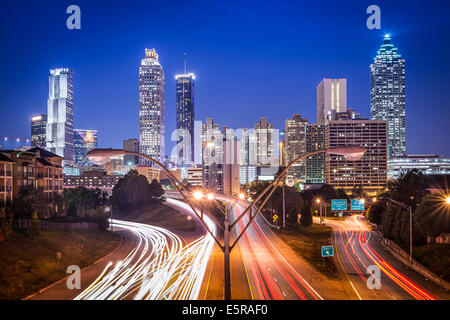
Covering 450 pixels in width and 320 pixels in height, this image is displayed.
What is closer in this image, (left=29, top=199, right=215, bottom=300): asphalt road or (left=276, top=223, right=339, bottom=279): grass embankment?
(left=29, top=199, right=215, bottom=300): asphalt road

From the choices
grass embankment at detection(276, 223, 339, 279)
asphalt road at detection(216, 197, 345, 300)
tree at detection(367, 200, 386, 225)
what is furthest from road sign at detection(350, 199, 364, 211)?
asphalt road at detection(216, 197, 345, 300)

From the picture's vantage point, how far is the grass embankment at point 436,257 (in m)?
30.3

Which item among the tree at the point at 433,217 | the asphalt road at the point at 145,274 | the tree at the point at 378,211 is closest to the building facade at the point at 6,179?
the asphalt road at the point at 145,274

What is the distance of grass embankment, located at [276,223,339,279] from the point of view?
107ft

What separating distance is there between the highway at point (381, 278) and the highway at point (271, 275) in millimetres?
4051

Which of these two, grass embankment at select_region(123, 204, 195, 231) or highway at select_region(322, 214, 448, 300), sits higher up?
highway at select_region(322, 214, 448, 300)

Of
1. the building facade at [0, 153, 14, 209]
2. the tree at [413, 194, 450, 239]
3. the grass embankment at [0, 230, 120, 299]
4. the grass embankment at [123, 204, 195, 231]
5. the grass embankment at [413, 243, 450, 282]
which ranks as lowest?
the grass embankment at [123, 204, 195, 231]

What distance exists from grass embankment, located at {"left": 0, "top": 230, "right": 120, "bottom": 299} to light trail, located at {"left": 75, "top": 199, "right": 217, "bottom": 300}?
3.67m

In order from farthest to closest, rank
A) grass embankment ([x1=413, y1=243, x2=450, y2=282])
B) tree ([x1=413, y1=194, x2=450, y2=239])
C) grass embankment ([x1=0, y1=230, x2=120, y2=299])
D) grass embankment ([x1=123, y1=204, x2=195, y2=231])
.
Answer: grass embankment ([x1=123, y1=204, x2=195, y2=231])
tree ([x1=413, y1=194, x2=450, y2=239])
grass embankment ([x1=413, y1=243, x2=450, y2=282])
grass embankment ([x1=0, y1=230, x2=120, y2=299])

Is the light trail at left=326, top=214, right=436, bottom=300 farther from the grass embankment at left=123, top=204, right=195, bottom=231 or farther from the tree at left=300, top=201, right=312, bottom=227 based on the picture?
the grass embankment at left=123, top=204, right=195, bottom=231

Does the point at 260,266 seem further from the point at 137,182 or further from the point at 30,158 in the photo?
the point at 137,182

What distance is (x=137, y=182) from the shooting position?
98.1 metres

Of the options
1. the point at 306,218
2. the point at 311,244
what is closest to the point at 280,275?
the point at 311,244
